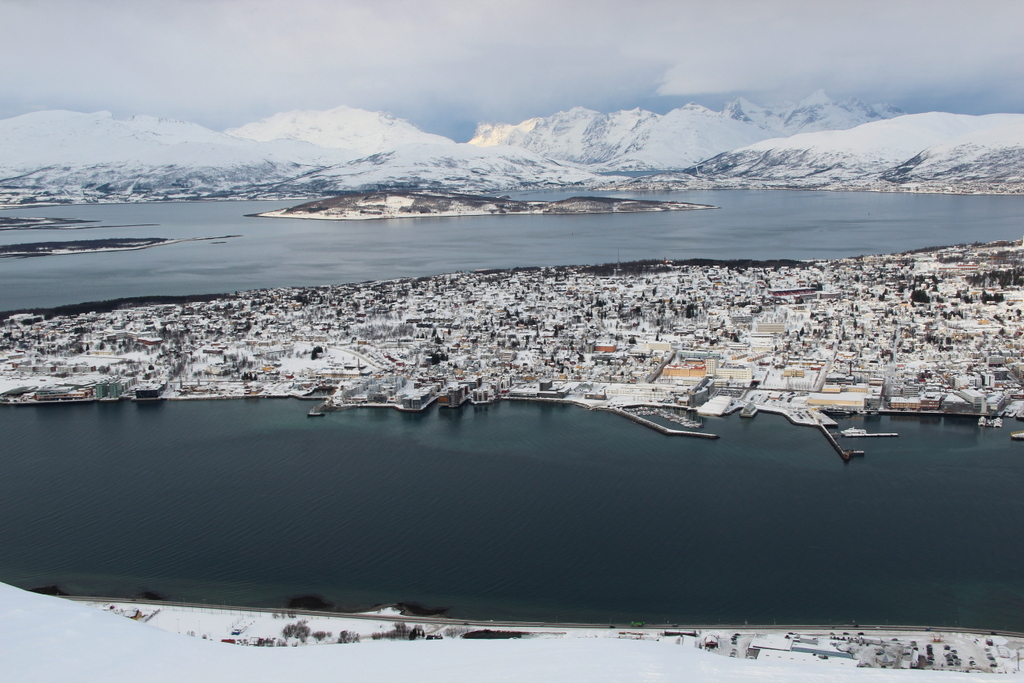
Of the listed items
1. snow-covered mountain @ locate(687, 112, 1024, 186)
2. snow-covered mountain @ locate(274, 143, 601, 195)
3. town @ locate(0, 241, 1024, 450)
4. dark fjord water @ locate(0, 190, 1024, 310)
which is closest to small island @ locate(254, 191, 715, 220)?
dark fjord water @ locate(0, 190, 1024, 310)

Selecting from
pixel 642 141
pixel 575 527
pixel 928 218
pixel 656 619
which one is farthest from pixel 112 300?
pixel 642 141

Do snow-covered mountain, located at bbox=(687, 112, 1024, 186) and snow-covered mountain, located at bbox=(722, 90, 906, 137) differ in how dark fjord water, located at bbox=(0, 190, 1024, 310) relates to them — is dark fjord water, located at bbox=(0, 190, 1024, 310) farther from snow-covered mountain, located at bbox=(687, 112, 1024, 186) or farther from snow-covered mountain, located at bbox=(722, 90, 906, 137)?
snow-covered mountain, located at bbox=(722, 90, 906, 137)

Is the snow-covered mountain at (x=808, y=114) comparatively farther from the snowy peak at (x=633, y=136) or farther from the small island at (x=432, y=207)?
the small island at (x=432, y=207)

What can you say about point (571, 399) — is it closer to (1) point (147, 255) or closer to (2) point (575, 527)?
(2) point (575, 527)

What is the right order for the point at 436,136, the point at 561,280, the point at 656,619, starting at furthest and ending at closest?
the point at 436,136, the point at 561,280, the point at 656,619

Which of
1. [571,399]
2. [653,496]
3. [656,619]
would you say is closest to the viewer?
[656,619]

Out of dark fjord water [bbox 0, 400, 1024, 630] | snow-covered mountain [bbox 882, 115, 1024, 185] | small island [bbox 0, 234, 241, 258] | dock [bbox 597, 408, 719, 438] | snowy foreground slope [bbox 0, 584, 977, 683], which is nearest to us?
snowy foreground slope [bbox 0, 584, 977, 683]

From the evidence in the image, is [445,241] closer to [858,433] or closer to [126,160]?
[858,433]

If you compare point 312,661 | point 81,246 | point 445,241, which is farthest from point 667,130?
point 312,661
